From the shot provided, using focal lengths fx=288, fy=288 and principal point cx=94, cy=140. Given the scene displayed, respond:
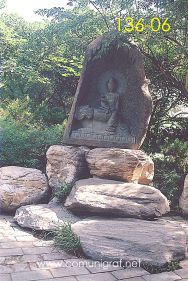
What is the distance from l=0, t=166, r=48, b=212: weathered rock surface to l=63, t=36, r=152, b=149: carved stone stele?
94 centimetres

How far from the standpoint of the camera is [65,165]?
5.40 m

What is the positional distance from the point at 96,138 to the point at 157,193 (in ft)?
5.49

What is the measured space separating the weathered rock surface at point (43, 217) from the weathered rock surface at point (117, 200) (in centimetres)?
18

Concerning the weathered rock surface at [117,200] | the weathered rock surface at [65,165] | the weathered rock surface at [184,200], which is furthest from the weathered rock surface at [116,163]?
the weathered rock surface at [184,200]

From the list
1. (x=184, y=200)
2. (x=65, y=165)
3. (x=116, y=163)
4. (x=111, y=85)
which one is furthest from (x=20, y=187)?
(x=184, y=200)

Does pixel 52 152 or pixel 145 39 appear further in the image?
pixel 145 39

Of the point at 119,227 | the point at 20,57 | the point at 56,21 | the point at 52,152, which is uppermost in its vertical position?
the point at 56,21

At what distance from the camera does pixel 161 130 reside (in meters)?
8.88

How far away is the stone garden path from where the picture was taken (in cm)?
288

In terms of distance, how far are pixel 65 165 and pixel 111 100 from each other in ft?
5.29

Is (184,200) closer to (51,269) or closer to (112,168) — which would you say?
(112,168)

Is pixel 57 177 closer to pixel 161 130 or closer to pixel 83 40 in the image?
pixel 83 40

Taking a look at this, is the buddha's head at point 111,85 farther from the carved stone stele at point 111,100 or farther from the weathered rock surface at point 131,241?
the weathered rock surface at point 131,241

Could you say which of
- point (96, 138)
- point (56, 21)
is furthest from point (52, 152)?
point (56, 21)
